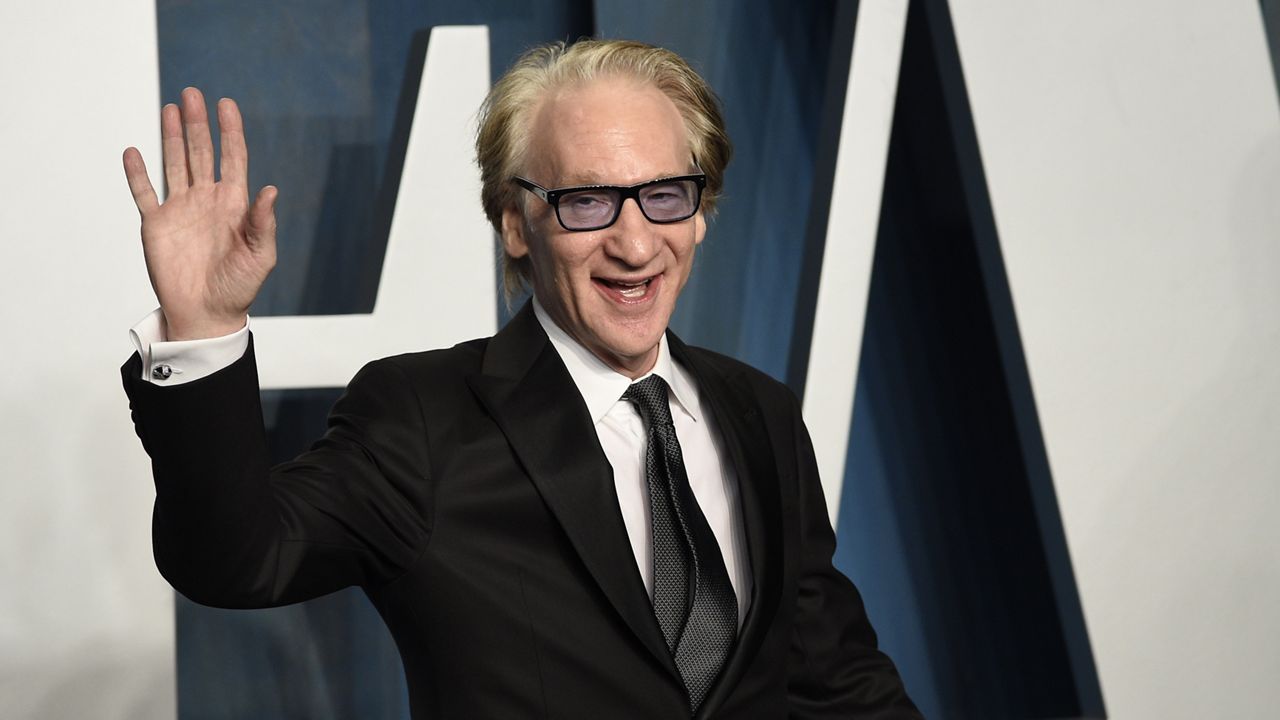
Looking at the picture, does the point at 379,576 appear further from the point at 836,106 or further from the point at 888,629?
the point at 888,629

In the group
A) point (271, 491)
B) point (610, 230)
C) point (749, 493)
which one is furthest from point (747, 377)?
point (271, 491)

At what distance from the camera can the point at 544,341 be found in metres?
1.42

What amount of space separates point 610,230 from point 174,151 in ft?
1.60

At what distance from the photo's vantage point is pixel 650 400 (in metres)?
1.42

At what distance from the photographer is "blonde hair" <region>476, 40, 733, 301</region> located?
1442mm

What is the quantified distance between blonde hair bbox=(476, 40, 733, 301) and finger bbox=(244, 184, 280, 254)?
46 cm

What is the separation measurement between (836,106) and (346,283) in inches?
37.2

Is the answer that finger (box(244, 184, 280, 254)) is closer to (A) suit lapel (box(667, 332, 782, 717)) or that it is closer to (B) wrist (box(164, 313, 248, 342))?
(B) wrist (box(164, 313, 248, 342))

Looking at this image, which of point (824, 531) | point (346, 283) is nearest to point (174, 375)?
point (824, 531)

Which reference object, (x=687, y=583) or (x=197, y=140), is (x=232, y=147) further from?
(x=687, y=583)

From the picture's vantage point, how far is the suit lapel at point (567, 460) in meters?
1.28

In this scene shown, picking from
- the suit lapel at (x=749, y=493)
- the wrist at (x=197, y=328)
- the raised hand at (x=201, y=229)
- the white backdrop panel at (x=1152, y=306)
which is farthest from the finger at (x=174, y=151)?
the white backdrop panel at (x=1152, y=306)

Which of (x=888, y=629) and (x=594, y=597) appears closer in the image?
(x=594, y=597)

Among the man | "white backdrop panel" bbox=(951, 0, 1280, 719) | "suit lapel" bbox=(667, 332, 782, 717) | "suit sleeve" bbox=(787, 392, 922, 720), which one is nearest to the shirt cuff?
the man
